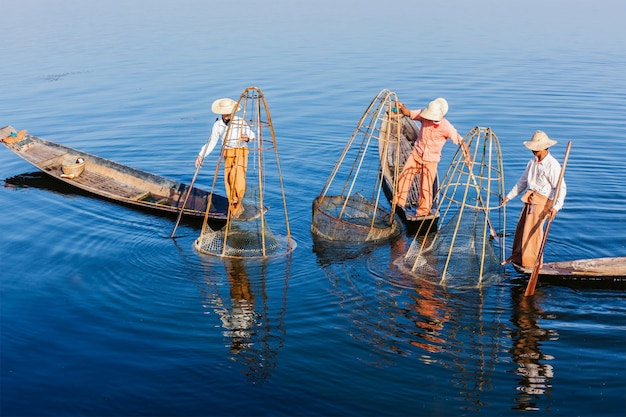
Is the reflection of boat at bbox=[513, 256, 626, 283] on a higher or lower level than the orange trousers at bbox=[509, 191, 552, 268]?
lower

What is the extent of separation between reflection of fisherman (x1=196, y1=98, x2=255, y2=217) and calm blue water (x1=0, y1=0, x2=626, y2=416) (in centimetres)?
93

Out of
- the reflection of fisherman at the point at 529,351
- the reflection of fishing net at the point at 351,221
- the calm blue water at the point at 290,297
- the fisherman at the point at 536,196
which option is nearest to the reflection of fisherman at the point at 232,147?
the calm blue water at the point at 290,297

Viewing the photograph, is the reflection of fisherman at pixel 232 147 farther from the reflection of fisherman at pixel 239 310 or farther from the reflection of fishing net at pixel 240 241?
the reflection of fisherman at pixel 239 310

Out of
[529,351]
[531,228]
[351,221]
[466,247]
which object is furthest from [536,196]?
[351,221]

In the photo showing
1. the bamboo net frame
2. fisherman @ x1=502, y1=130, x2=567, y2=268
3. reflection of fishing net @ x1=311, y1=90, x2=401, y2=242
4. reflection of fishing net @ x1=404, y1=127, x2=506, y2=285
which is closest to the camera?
fisherman @ x1=502, y1=130, x2=567, y2=268

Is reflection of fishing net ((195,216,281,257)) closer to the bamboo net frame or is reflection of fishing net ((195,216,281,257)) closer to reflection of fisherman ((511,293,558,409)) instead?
the bamboo net frame

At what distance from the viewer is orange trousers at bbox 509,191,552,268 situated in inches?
A: 272

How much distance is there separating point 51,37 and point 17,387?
2223 cm

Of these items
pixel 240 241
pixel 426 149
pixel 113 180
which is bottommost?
pixel 240 241

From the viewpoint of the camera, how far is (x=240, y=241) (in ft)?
27.2

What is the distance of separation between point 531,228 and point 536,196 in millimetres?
373

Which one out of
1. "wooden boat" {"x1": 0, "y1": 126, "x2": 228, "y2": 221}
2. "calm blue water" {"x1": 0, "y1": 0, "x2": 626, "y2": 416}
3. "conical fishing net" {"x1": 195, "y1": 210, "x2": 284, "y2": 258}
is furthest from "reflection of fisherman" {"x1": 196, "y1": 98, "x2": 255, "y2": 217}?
"calm blue water" {"x1": 0, "y1": 0, "x2": 626, "y2": 416}

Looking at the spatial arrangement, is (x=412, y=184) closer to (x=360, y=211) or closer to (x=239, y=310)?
(x=360, y=211)

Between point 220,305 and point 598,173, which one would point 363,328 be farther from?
point 598,173
